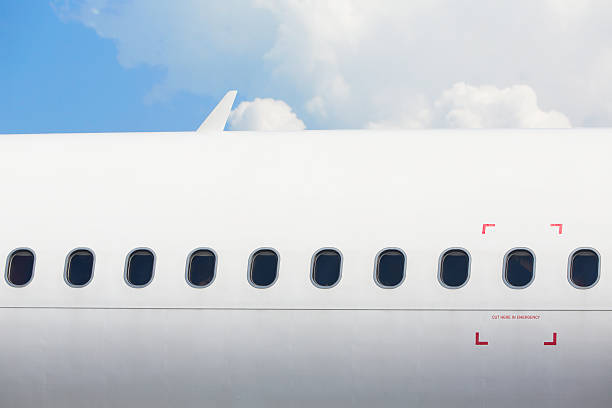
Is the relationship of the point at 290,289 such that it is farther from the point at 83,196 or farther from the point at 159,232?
the point at 83,196

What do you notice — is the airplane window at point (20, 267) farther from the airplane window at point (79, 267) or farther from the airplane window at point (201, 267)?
the airplane window at point (201, 267)

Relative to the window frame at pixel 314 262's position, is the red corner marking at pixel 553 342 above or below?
below

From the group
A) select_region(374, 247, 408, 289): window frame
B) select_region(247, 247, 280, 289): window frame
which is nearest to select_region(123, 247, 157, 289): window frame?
select_region(247, 247, 280, 289): window frame

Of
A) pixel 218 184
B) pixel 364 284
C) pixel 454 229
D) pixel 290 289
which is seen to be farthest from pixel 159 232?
pixel 454 229

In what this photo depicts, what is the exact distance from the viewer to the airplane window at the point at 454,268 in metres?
10.3

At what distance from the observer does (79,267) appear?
37.0 feet

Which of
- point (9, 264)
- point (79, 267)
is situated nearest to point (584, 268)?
point (79, 267)

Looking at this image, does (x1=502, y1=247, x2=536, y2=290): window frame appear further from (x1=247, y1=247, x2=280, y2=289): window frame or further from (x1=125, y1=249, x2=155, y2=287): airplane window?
(x1=125, y1=249, x2=155, y2=287): airplane window

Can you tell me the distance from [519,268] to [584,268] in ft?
2.37

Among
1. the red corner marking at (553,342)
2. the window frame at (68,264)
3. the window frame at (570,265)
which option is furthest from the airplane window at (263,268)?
the window frame at (570,265)

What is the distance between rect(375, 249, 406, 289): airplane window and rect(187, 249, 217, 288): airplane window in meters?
2.04

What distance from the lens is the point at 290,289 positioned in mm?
10609

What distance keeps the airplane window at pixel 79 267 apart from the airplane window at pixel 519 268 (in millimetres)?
5164

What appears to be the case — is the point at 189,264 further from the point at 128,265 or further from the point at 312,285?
the point at 312,285
